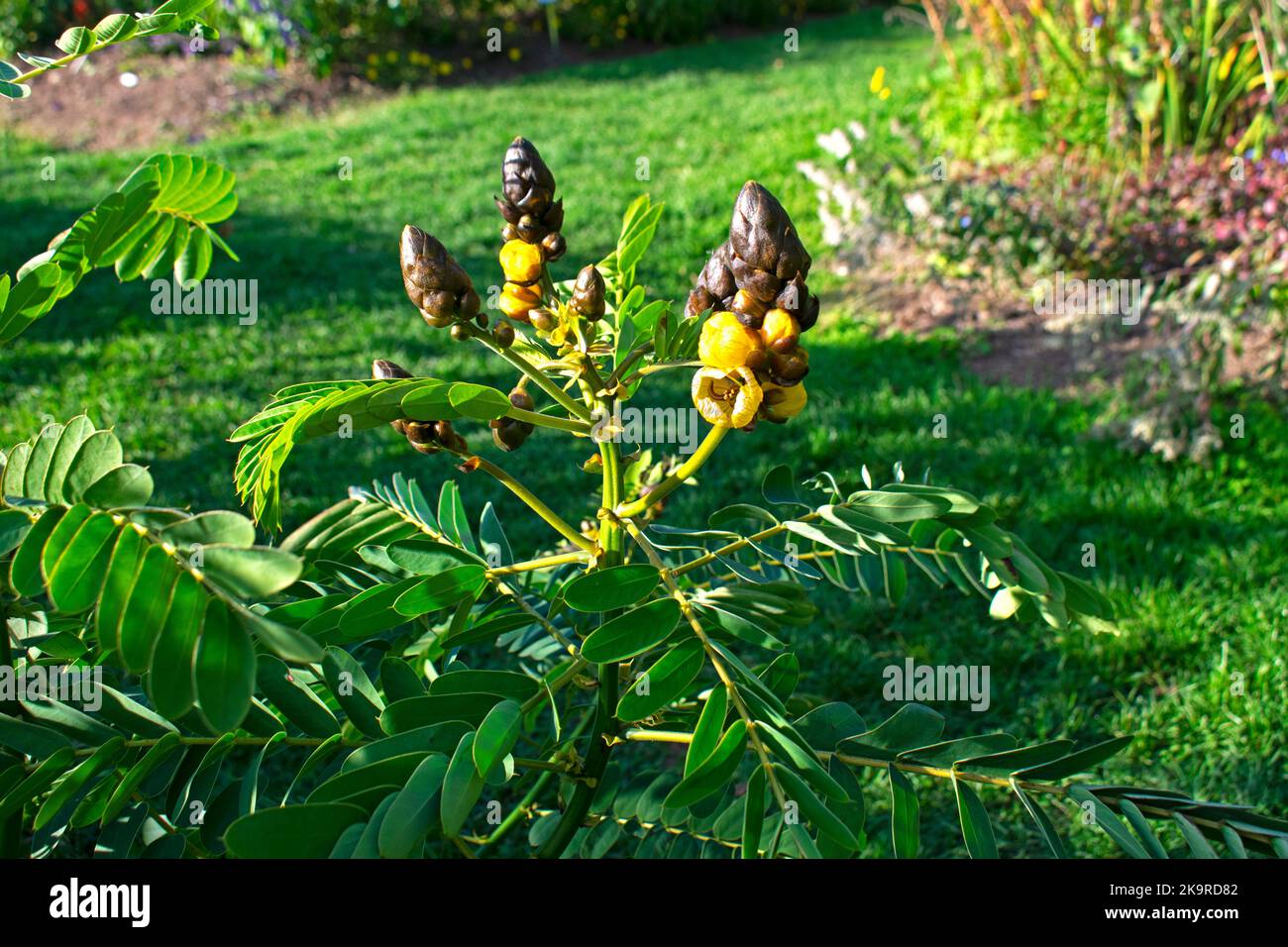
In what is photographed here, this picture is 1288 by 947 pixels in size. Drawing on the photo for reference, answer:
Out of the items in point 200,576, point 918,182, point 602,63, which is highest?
point 602,63

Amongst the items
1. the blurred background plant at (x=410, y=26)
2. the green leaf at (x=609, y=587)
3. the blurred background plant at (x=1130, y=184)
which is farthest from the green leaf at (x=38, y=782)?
the blurred background plant at (x=410, y=26)

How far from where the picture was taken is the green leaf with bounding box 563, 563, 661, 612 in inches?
53.9

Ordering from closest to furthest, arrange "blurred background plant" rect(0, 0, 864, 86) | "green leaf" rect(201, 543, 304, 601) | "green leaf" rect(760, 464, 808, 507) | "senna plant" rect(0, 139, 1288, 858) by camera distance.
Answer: "green leaf" rect(201, 543, 304, 601) < "senna plant" rect(0, 139, 1288, 858) < "green leaf" rect(760, 464, 808, 507) < "blurred background plant" rect(0, 0, 864, 86)

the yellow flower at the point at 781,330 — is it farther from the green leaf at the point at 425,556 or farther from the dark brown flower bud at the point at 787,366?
the green leaf at the point at 425,556

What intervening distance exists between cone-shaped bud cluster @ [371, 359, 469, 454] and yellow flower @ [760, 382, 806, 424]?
434 millimetres

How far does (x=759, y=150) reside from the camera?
8.14 meters

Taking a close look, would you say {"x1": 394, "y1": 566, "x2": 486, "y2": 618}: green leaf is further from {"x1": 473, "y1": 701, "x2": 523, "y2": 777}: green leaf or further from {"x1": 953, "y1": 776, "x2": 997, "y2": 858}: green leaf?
{"x1": 953, "y1": 776, "x2": 997, "y2": 858}: green leaf

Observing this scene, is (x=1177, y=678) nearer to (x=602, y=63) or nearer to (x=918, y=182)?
(x=918, y=182)

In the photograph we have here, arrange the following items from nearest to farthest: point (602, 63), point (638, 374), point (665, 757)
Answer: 1. point (638, 374)
2. point (665, 757)
3. point (602, 63)

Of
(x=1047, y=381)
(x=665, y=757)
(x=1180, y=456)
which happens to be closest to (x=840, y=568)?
(x=665, y=757)

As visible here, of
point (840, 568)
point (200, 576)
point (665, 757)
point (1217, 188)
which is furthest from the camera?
point (1217, 188)

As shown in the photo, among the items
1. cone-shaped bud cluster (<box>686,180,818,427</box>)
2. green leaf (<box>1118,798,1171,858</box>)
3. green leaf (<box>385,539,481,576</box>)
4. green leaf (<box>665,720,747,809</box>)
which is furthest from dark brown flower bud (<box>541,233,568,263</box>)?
green leaf (<box>1118,798,1171,858</box>)

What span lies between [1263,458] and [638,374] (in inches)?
151

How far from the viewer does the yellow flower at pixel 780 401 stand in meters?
1.26
